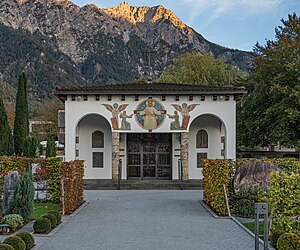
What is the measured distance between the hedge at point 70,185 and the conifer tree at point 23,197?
1.72m

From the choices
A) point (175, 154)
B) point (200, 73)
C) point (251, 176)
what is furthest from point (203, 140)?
point (200, 73)

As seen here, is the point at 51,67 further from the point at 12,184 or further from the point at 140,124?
the point at 12,184

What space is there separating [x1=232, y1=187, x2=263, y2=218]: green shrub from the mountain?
92.6 metres

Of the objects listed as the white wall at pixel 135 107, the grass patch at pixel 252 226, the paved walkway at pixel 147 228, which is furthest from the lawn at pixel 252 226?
the white wall at pixel 135 107

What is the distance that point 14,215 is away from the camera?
1195cm

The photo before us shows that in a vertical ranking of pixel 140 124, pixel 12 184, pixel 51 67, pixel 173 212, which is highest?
pixel 51 67

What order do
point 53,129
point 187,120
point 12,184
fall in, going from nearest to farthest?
point 12,184, point 187,120, point 53,129

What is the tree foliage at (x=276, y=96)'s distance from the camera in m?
24.4

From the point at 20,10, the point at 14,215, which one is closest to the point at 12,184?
the point at 14,215

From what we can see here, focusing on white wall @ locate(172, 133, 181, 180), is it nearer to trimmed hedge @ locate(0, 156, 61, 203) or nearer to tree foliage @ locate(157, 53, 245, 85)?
trimmed hedge @ locate(0, 156, 61, 203)

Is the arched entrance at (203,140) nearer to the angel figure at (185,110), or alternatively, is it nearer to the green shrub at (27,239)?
the angel figure at (185,110)

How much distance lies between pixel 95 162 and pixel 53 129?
1266 inches

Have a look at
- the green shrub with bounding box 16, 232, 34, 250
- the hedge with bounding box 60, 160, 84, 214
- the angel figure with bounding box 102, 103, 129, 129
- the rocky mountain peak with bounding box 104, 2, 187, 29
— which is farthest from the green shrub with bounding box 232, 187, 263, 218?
the rocky mountain peak with bounding box 104, 2, 187, 29

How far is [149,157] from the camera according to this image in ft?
85.8
